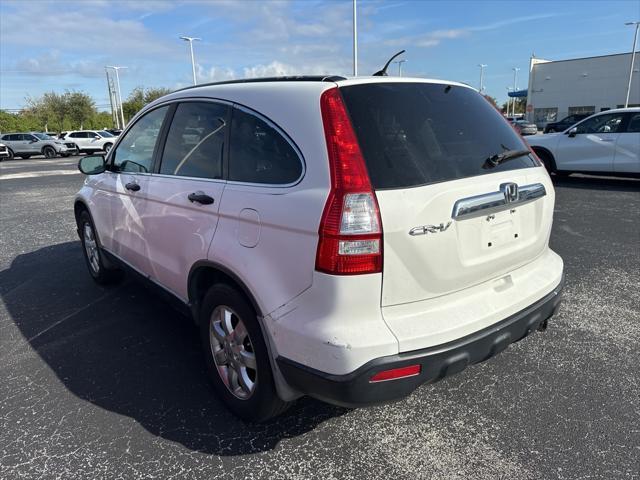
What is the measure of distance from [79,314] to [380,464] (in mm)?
3034

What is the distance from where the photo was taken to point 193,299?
9.34ft

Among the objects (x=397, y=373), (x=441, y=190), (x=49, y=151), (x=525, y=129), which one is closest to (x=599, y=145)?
(x=441, y=190)

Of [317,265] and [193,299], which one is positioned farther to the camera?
[193,299]

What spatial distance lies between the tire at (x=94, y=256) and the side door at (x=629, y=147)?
9859 millimetres

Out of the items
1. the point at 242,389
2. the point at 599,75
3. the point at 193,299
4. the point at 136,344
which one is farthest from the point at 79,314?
the point at 599,75

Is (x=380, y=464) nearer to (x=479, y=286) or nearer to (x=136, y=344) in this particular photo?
(x=479, y=286)

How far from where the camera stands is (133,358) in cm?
334

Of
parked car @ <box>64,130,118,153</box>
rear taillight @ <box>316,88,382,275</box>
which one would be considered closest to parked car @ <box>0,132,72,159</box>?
parked car @ <box>64,130,118,153</box>

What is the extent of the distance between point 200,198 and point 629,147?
10.1 meters

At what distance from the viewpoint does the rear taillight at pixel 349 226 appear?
191 centimetres

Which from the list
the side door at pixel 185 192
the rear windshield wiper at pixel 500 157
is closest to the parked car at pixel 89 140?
the side door at pixel 185 192

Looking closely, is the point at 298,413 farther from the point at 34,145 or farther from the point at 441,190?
the point at 34,145

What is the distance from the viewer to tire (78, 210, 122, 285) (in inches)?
182

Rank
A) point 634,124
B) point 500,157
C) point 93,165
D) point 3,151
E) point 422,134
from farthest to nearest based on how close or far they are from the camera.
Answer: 1. point 3,151
2. point 634,124
3. point 93,165
4. point 500,157
5. point 422,134
